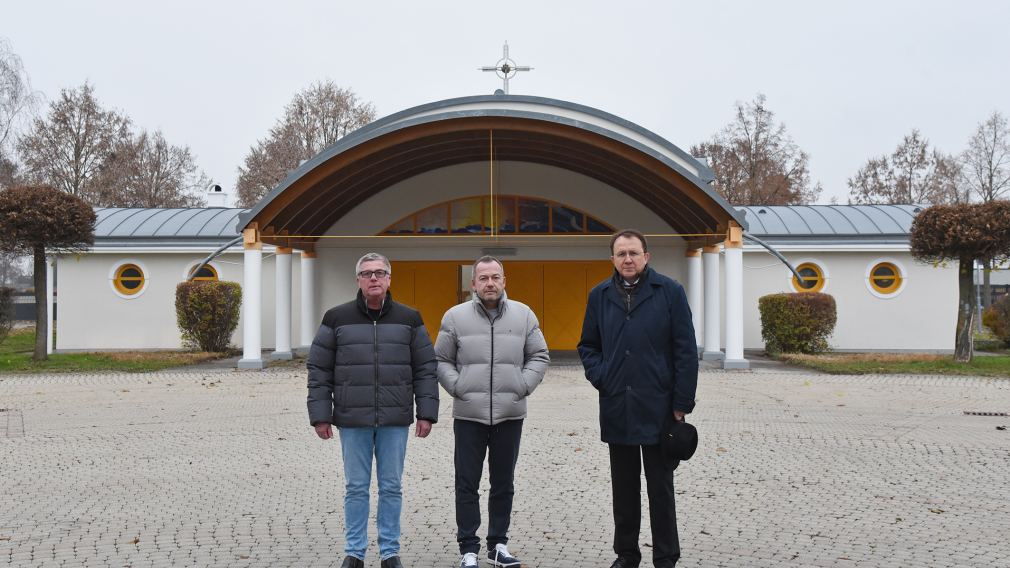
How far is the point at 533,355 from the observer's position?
16.3ft

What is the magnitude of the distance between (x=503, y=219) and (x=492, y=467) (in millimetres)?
16090

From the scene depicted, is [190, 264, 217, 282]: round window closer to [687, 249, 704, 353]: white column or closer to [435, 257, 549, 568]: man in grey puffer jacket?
[687, 249, 704, 353]: white column

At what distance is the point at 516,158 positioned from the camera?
19938mm

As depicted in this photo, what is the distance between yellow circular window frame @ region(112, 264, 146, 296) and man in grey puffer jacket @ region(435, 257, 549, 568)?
63.0 ft

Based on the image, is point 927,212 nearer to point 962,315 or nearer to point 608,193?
point 962,315

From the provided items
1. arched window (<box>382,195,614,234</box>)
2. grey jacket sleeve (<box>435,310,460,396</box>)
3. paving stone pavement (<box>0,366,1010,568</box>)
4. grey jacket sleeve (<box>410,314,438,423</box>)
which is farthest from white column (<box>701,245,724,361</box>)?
grey jacket sleeve (<box>410,314,438,423</box>)

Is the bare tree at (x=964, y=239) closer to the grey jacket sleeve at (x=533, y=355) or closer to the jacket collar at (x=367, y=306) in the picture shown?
the grey jacket sleeve at (x=533, y=355)

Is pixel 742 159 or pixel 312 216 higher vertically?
pixel 742 159

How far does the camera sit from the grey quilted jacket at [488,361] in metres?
4.76

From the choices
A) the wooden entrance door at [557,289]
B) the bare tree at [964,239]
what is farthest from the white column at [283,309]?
the bare tree at [964,239]

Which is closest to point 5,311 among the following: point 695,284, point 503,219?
point 503,219

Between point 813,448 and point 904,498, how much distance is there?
2009 mm

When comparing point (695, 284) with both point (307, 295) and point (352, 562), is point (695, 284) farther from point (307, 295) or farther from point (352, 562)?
point (352, 562)

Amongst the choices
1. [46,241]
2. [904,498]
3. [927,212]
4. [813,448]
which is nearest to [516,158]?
[927,212]
